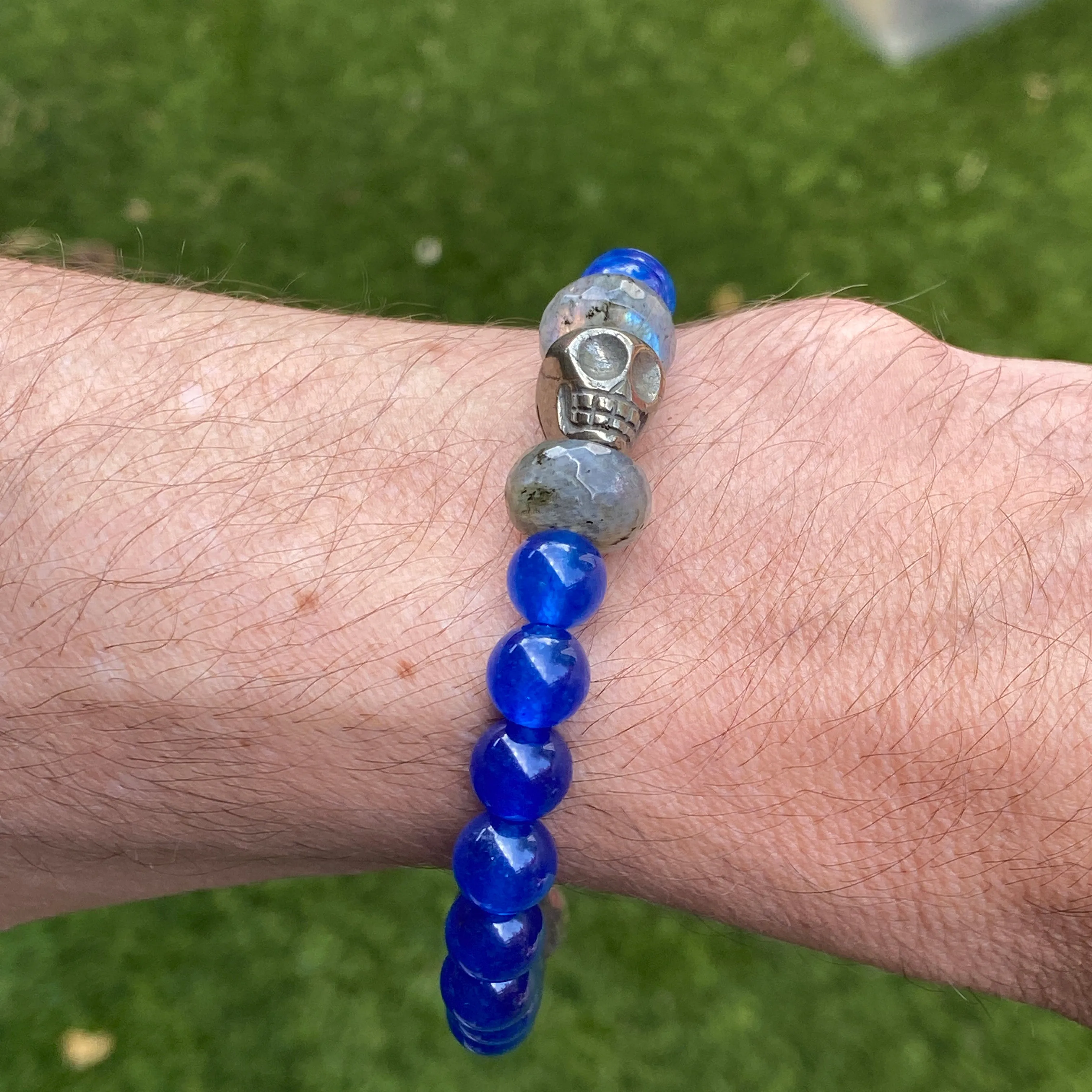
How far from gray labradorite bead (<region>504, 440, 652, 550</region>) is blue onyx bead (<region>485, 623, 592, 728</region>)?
0.12 m

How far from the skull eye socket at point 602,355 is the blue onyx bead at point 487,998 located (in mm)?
686

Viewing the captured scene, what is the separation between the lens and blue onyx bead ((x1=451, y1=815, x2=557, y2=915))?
110 centimetres

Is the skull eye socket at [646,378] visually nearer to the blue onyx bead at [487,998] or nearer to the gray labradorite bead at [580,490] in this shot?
the gray labradorite bead at [580,490]

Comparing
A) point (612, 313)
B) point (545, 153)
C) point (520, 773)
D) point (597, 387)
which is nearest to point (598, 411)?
point (597, 387)

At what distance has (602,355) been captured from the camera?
1.16m

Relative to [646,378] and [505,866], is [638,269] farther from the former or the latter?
[505,866]

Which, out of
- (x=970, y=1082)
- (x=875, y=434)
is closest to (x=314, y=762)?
(x=875, y=434)

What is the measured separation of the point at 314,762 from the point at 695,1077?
152cm

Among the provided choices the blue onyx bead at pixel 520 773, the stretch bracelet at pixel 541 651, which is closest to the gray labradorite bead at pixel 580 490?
the stretch bracelet at pixel 541 651

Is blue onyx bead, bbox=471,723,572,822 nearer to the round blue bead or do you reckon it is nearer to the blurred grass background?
the round blue bead

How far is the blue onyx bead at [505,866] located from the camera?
110cm

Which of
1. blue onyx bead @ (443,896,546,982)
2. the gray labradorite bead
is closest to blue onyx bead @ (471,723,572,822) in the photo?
blue onyx bead @ (443,896,546,982)

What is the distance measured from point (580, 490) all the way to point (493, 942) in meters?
0.51

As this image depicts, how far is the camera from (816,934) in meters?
1.25
